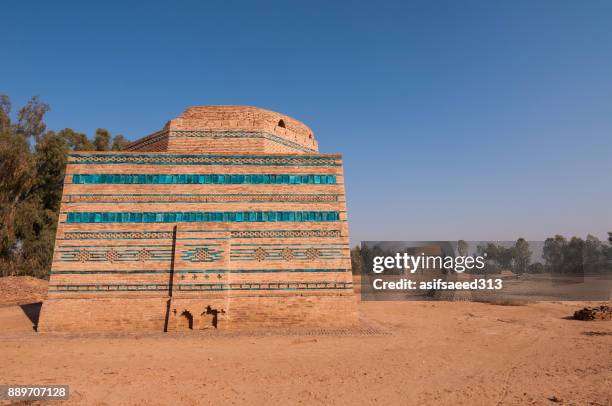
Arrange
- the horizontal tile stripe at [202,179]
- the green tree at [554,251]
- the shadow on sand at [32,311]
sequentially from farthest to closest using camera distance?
1. the green tree at [554,251]
2. the shadow on sand at [32,311]
3. the horizontal tile stripe at [202,179]

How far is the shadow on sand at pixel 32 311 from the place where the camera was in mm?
14312

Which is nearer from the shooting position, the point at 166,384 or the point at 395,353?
the point at 166,384

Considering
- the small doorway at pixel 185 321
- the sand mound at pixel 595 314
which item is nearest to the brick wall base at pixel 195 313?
the small doorway at pixel 185 321

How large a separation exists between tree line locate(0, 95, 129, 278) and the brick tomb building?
14.0 m

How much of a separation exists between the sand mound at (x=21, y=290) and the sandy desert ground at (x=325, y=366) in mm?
8405

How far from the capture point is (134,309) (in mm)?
12672

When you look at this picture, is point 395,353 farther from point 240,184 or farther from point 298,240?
point 240,184

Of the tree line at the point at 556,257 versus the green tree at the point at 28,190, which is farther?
the tree line at the point at 556,257

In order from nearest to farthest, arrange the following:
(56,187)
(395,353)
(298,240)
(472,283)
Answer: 1. (395,353)
2. (298,240)
3. (56,187)
4. (472,283)

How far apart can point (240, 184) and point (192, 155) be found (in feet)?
8.02

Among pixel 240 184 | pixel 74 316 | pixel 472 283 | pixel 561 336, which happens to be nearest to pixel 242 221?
pixel 240 184

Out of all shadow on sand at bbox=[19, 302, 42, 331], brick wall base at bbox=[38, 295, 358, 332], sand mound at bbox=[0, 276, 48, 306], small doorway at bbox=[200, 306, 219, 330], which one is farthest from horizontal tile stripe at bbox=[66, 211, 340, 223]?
sand mound at bbox=[0, 276, 48, 306]

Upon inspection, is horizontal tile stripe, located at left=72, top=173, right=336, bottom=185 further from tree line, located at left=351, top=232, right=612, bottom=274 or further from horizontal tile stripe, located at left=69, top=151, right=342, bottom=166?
tree line, located at left=351, top=232, right=612, bottom=274

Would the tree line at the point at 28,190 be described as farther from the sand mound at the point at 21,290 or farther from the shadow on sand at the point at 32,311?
the shadow on sand at the point at 32,311
